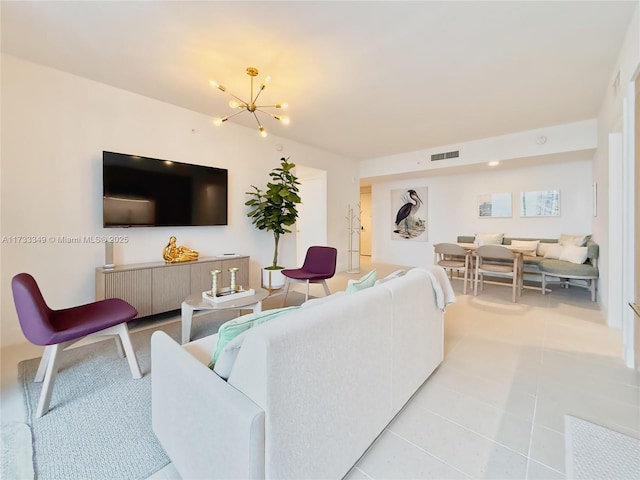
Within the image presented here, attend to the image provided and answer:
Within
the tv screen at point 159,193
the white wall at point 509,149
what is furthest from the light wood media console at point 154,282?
the white wall at point 509,149

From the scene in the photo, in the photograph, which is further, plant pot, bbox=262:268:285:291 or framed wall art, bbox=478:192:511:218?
framed wall art, bbox=478:192:511:218

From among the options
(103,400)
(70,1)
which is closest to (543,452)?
(103,400)

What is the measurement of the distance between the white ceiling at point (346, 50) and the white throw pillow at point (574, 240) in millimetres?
1934

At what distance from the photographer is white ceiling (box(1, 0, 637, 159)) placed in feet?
6.64

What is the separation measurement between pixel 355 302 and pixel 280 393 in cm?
50

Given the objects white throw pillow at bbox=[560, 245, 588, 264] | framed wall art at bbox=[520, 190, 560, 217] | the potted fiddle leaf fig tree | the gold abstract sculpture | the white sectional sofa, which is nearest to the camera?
the white sectional sofa

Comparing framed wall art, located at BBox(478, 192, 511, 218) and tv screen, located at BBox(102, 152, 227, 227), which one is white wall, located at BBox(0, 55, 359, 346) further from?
framed wall art, located at BBox(478, 192, 511, 218)

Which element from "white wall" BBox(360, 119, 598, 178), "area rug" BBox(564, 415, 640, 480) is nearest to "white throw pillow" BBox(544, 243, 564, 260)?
"white wall" BBox(360, 119, 598, 178)

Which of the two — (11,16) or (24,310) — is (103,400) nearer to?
(24,310)

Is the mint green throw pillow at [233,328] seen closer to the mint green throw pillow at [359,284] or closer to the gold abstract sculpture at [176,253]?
the mint green throw pillow at [359,284]

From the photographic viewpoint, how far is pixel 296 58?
8.39 feet

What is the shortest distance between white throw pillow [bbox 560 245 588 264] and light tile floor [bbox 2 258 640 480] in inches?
52.1

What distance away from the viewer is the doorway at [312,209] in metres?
5.92

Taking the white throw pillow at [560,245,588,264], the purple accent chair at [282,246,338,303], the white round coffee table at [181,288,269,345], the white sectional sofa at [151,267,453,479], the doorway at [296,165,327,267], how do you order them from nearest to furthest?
the white sectional sofa at [151,267,453,479] < the white round coffee table at [181,288,269,345] < the purple accent chair at [282,246,338,303] < the white throw pillow at [560,245,588,264] < the doorway at [296,165,327,267]
